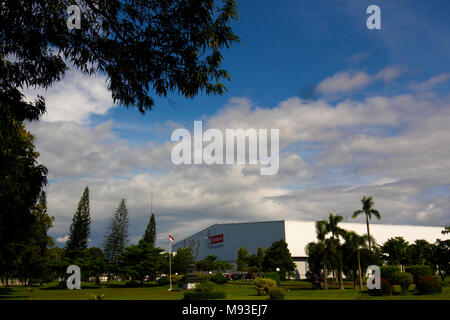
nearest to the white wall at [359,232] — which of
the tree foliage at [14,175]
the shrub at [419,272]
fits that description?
the shrub at [419,272]

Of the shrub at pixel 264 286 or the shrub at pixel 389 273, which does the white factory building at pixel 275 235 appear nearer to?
the shrub at pixel 264 286

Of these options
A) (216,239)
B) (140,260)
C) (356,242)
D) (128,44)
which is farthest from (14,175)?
(216,239)

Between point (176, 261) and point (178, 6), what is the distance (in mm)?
73471

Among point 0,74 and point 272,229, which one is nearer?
point 0,74

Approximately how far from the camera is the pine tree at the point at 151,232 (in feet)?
285

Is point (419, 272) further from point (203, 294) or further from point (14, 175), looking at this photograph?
point (14, 175)

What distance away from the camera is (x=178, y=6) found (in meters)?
9.13

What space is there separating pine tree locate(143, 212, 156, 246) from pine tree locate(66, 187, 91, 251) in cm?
1558

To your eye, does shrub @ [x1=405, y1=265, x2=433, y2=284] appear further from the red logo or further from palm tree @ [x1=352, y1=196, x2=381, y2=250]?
the red logo

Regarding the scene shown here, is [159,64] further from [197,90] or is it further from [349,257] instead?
[349,257]

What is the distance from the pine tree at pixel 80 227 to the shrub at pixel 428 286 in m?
63.4

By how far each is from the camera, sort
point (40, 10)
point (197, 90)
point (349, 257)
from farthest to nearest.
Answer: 1. point (349, 257)
2. point (197, 90)
3. point (40, 10)
